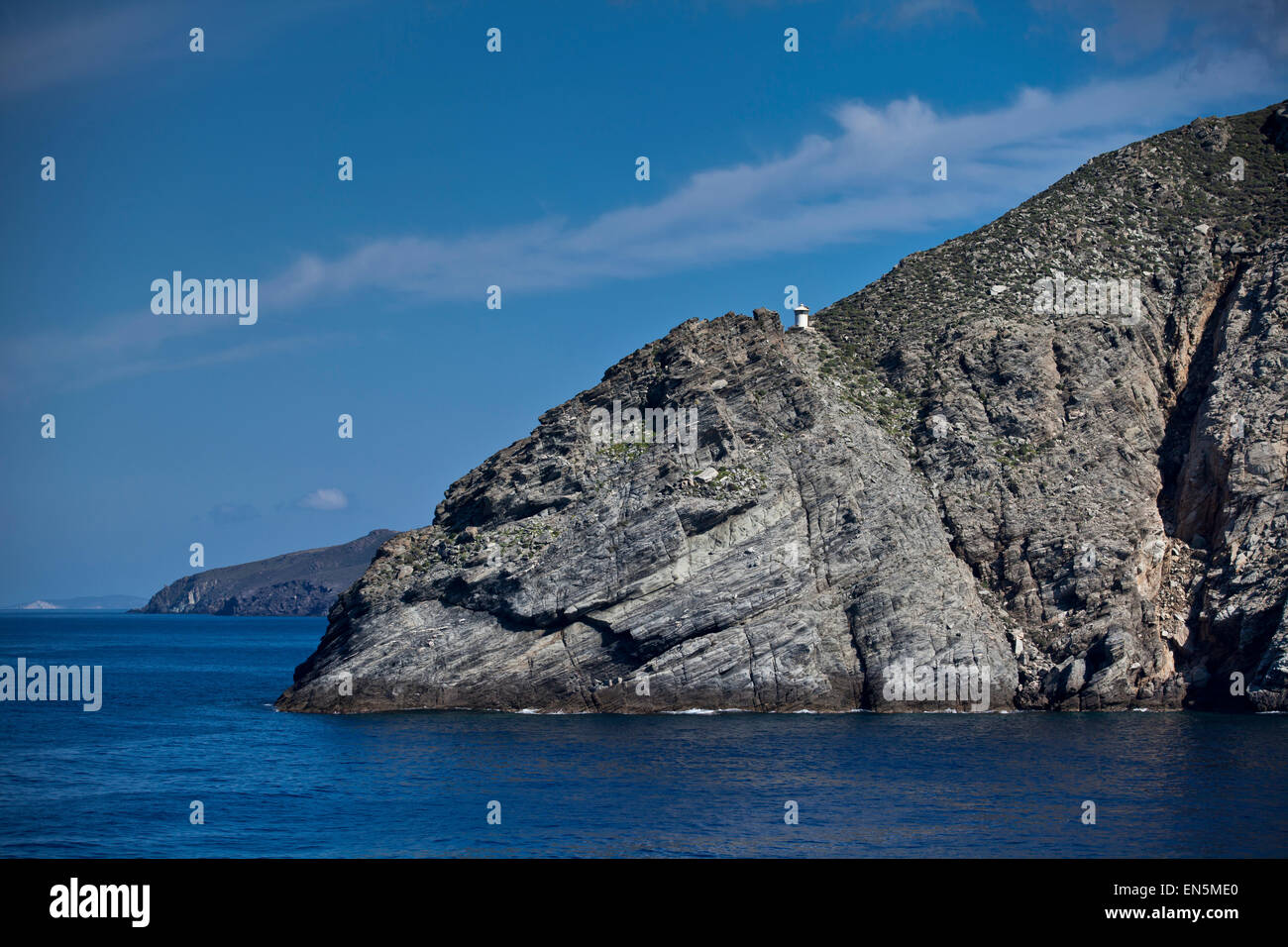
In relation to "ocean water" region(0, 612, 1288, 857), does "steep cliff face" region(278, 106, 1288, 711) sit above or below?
above

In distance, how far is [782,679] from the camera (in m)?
72.8

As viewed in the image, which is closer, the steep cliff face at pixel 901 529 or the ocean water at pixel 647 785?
the ocean water at pixel 647 785

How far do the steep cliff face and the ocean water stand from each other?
3.56 meters

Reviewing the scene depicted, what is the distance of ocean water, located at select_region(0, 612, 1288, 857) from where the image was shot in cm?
4234

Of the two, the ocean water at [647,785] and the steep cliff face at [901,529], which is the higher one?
the steep cliff face at [901,529]

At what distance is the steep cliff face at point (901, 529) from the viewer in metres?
72.8

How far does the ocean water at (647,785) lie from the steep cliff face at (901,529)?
3.56 m

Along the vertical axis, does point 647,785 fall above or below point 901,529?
below

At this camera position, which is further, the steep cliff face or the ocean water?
the steep cliff face

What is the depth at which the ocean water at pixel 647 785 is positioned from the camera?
42344 millimetres

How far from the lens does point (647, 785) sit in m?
51.3

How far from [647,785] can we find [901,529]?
3215cm

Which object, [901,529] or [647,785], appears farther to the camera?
[901,529]
